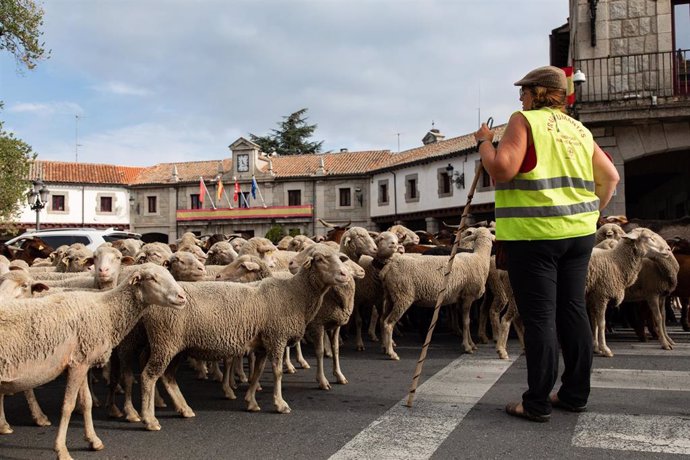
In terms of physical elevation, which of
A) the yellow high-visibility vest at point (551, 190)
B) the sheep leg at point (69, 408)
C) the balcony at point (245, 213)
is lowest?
the sheep leg at point (69, 408)

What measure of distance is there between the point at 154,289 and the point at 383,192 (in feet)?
134

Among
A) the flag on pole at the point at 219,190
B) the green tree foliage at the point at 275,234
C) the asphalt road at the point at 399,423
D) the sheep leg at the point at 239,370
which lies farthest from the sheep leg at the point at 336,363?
the flag on pole at the point at 219,190

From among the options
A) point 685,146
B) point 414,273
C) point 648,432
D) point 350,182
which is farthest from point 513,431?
point 350,182

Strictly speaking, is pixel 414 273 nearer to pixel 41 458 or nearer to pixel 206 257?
pixel 206 257

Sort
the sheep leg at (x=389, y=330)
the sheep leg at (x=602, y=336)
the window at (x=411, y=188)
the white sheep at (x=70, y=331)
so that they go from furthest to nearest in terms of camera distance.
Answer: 1. the window at (x=411, y=188)
2. the sheep leg at (x=389, y=330)
3. the sheep leg at (x=602, y=336)
4. the white sheep at (x=70, y=331)

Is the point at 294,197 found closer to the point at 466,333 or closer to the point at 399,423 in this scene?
the point at 466,333

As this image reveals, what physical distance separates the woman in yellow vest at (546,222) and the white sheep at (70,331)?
2590mm

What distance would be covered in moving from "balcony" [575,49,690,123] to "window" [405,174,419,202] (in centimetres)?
2604

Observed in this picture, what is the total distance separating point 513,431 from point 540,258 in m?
1.26

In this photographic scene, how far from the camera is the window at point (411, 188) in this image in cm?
4184

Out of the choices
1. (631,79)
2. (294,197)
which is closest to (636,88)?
(631,79)

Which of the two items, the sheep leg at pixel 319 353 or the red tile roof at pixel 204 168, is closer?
the sheep leg at pixel 319 353

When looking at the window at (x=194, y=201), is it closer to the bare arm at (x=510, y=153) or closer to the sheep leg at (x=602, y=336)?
the sheep leg at (x=602, y=336)

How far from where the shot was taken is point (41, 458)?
395 centimetres
